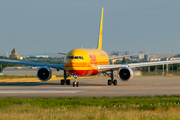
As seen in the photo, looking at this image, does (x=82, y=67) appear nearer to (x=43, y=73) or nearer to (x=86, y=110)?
(x=43, y=73)

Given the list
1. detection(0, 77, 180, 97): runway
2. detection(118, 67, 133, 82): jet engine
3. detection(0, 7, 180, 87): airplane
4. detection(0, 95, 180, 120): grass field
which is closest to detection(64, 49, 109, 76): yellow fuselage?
detection(0, 7, 180, 87): airplane

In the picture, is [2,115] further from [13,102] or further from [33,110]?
[13,102]

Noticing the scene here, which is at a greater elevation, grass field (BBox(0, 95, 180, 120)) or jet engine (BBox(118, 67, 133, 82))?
jet engine (BBox(118, 67, 133, 82))

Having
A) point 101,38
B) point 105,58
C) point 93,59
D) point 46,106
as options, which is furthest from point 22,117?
point 101,38

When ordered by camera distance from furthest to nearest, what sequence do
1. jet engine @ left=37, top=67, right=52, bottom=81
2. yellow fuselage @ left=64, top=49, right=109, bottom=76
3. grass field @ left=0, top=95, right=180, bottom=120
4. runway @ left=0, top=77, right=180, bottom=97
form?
1. jet engine @ left=37, top=67, right=52, bottom=81
2. yellow fuselage @ left=64, top=49, right=109, bottom=76
3. runway @ left=0, top=77, right=180, bottom=97
4. grass field @ left=0, top=95, right=180, bottom=120

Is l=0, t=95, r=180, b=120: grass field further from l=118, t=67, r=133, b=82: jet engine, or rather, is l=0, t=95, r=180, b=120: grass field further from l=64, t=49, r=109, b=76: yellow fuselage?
l=118, t=67, r=133, b=82: jet engine

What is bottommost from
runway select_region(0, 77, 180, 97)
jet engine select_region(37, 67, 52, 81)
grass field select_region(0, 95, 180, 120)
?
grass field select_region(0, 95, 180, 120)

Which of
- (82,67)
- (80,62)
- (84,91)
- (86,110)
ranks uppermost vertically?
(80,62)

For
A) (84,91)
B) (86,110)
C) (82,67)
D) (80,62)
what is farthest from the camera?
(82,67)

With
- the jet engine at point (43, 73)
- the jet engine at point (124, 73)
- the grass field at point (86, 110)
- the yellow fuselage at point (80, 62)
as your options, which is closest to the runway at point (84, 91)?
Result: the yellow fuselage at point (80, 62)

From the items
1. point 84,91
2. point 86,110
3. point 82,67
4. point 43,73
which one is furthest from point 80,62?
point 86,110

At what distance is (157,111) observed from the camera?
48.2 ft

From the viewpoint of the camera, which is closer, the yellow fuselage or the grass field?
the grass field

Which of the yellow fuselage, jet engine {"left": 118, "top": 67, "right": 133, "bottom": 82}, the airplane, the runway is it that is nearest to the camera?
the runway
